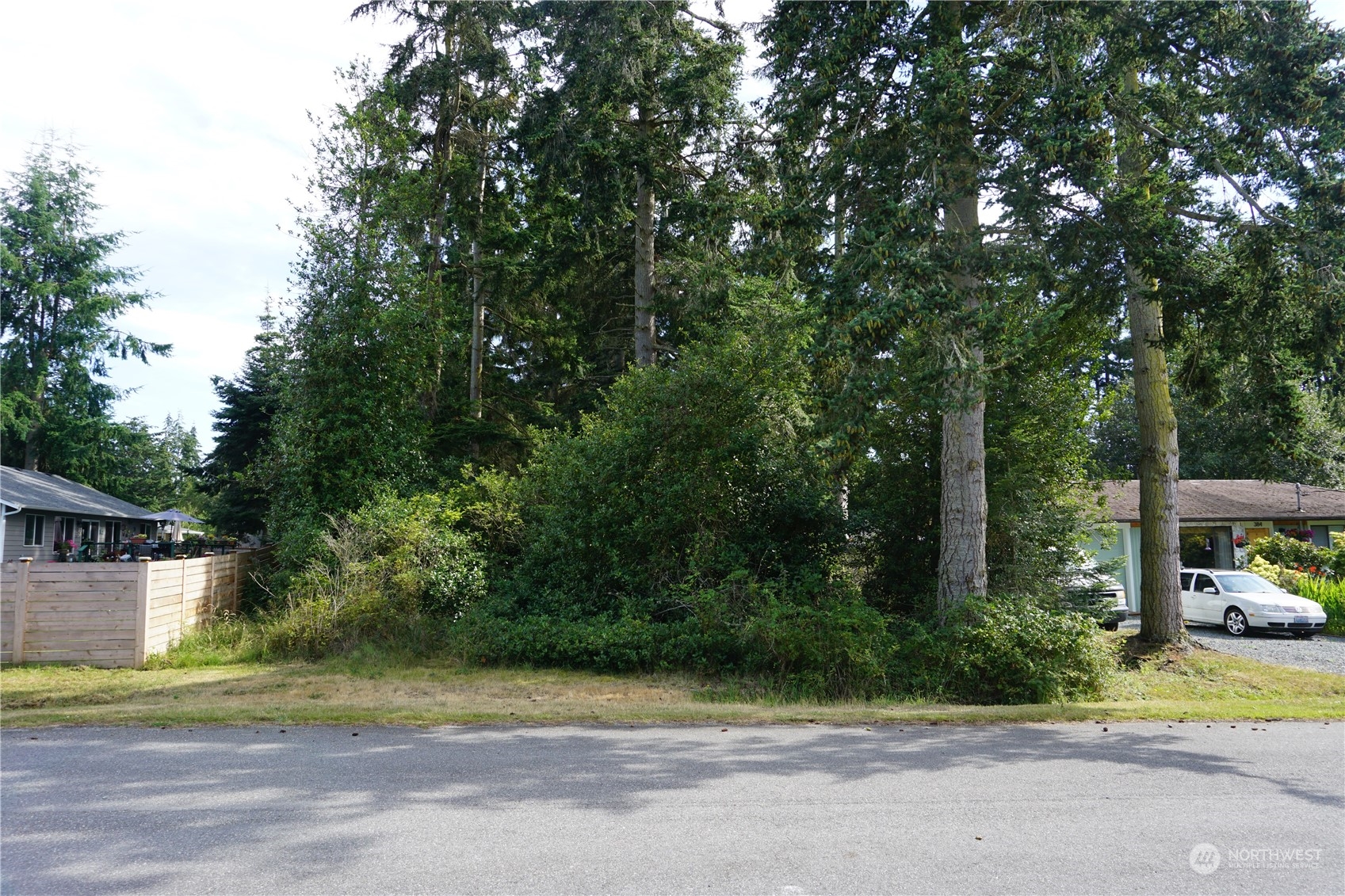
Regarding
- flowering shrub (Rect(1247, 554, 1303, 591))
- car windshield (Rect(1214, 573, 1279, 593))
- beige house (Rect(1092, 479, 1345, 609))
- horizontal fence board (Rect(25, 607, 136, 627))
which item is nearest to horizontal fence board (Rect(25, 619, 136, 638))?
horizontal fence board (Rect(25, 607, 136, 627))

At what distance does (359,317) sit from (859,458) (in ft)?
39.2

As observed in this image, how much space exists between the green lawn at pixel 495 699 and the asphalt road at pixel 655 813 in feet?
2.29

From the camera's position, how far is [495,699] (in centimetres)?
1004

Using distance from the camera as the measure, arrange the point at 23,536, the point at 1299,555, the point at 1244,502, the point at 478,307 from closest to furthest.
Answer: the point at 1299,555 < the point at 478,307 < the point at 23,536 < the point at 1244,502

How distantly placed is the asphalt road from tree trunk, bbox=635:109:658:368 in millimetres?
13340

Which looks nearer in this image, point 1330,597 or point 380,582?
point 380,582

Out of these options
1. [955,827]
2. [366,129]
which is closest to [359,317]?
[366,129]

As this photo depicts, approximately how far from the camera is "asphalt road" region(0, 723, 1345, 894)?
4523mm

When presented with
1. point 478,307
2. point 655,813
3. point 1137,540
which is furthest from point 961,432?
point 1137,540

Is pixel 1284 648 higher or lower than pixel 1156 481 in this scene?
lower

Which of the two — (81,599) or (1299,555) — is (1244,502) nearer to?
(1299,555)

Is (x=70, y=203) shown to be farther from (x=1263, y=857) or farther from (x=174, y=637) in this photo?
(x=1263, y=857)

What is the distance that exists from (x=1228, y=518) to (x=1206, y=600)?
909 cm

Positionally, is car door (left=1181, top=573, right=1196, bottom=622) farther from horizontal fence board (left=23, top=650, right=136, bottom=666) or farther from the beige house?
horizontal fence board (left=23, top=650, right=136, bottom=666)
